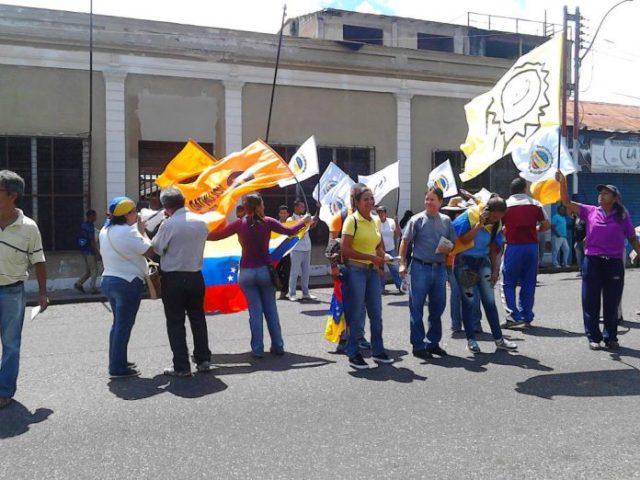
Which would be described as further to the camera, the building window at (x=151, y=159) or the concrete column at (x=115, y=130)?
the building window at (x=151, y=159)

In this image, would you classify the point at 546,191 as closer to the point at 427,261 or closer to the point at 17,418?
the point at 427,261

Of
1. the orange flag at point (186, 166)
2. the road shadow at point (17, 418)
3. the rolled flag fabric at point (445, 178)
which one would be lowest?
the road shadow at point (17, 418)

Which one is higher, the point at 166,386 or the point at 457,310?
the point at 457,310

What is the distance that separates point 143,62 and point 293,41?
3.64m

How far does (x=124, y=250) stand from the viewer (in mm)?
6211

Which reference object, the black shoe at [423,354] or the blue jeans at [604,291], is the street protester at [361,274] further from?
the blue jeans at [604,291]

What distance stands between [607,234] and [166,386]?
4.57 meters

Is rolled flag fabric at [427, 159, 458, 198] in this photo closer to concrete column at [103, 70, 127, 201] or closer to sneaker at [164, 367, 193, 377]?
concrete column at [103, 70, 127, 201]

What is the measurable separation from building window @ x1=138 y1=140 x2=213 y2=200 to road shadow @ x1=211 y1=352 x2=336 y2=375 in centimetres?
915

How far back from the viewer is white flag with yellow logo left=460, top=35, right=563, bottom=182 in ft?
22.2

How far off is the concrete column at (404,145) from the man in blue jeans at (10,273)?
13.2 meters

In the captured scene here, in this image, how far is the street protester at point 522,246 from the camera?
852 cm

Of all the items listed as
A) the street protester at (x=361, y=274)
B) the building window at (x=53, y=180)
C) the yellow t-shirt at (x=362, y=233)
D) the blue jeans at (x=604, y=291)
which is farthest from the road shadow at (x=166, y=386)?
the building window at (x=53, y=180)

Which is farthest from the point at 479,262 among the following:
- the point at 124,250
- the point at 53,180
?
the point at 53,180
